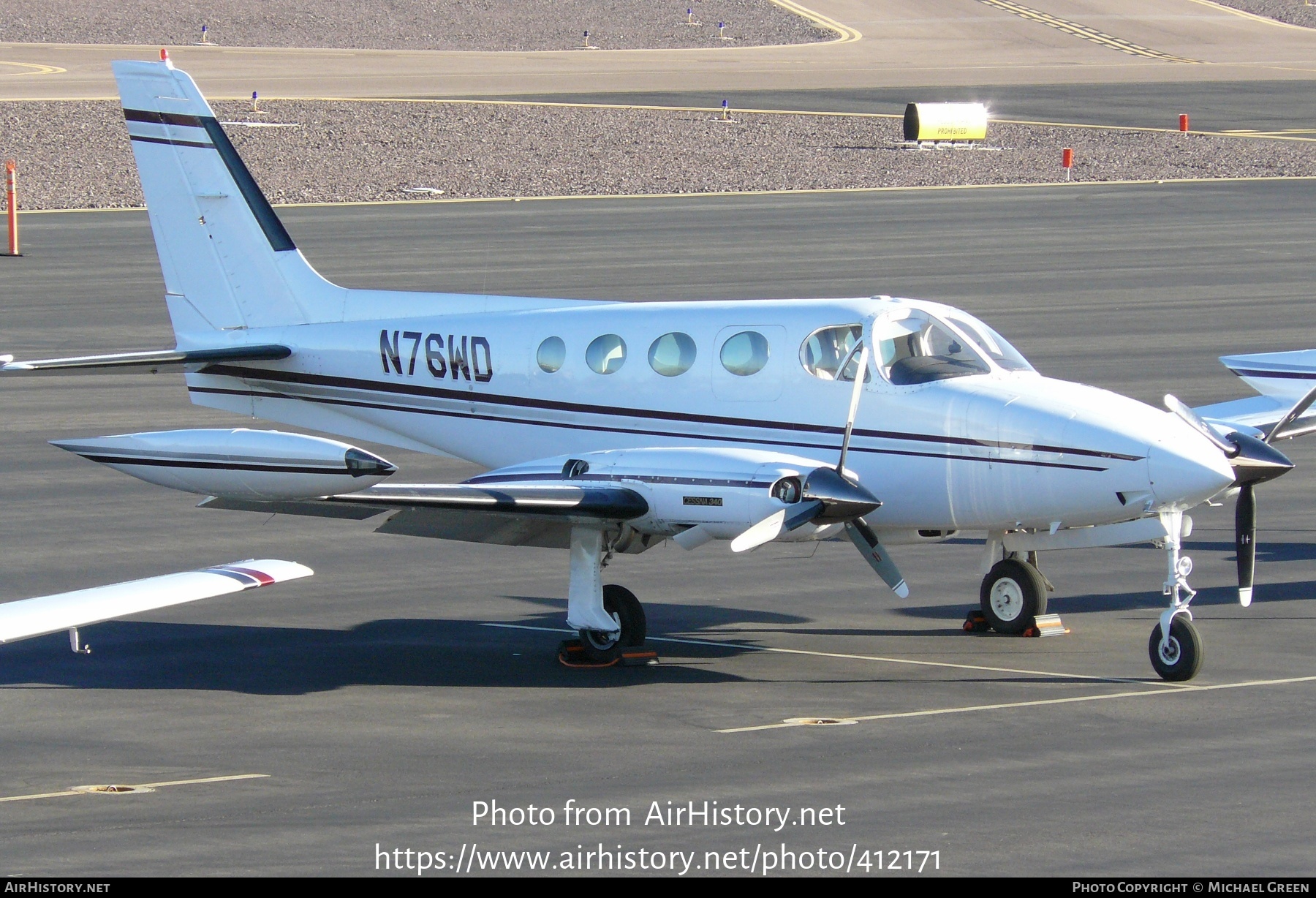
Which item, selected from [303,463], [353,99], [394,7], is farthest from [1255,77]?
[303,463]

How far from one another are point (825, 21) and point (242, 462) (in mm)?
89970

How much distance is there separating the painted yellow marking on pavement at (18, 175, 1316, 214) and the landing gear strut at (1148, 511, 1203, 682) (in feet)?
120

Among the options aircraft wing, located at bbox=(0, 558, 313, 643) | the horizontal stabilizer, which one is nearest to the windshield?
aircraft wing, located at bbox=(0, 558, 313, 643)

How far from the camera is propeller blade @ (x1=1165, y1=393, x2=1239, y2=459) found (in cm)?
1339

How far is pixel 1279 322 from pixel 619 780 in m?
23.1

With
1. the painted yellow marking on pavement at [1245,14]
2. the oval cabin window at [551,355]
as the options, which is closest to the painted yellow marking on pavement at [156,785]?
the oval cabin window at [551,355]

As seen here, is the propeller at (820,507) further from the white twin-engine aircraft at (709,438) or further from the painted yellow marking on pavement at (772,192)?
the painted yellow marking on pavement at (772,192)

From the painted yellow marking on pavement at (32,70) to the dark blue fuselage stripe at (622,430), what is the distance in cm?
6047

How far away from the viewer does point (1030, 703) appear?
41.7 ft

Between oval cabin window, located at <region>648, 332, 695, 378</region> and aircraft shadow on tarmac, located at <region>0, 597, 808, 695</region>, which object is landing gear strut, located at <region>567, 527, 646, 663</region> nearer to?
aircraft shadow on tarmac, located at <region>0, 597, 808, 695</region>

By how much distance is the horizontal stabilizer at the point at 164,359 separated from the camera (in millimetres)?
15734

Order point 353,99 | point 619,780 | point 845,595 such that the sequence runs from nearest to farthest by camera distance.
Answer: point 619,780 → point 845,595 → point 353,99

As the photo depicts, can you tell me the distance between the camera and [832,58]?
83.4 meters
